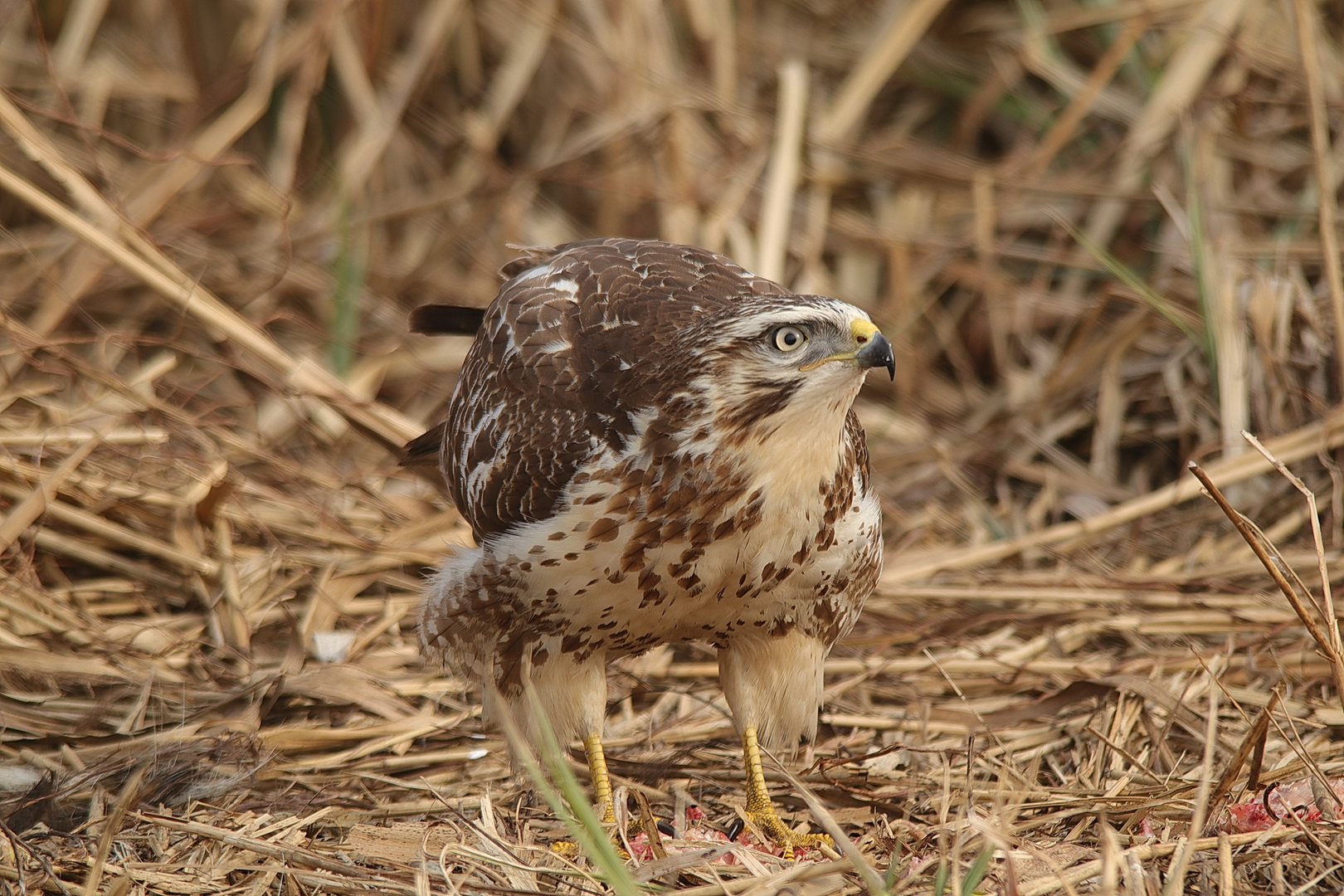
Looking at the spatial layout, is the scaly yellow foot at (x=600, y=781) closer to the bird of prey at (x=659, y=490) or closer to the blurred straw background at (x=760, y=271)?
the bird of prey at (x=659, y=490)

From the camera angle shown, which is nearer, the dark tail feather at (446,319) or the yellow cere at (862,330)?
the yellow cere at (862,330)

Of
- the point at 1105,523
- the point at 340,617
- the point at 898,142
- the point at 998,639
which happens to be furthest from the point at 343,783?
the point at 898,142

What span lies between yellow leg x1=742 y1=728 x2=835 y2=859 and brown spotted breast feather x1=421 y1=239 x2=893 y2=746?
0.06 m

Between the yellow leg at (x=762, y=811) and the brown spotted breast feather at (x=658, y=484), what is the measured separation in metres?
0.06

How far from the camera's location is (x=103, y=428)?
4664mm

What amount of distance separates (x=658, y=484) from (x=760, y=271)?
272cm

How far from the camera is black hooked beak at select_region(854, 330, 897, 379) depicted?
9.28 feet

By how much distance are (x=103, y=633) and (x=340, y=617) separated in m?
0.73

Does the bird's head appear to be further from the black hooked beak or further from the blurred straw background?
the blurred straw background

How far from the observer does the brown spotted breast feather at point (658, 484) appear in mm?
2939

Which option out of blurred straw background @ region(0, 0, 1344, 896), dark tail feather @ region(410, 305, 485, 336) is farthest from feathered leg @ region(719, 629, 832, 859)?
dark tail feather @ region(410, 305, 485, 336)

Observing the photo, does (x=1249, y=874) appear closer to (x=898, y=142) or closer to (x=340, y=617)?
(x=340, y=617)

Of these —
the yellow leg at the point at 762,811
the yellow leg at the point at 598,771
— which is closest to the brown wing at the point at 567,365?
the yellow leg at the point at 598,771

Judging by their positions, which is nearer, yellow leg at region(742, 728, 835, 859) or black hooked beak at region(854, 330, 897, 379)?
black hooked beak at region(854, 330, 897, 379)
